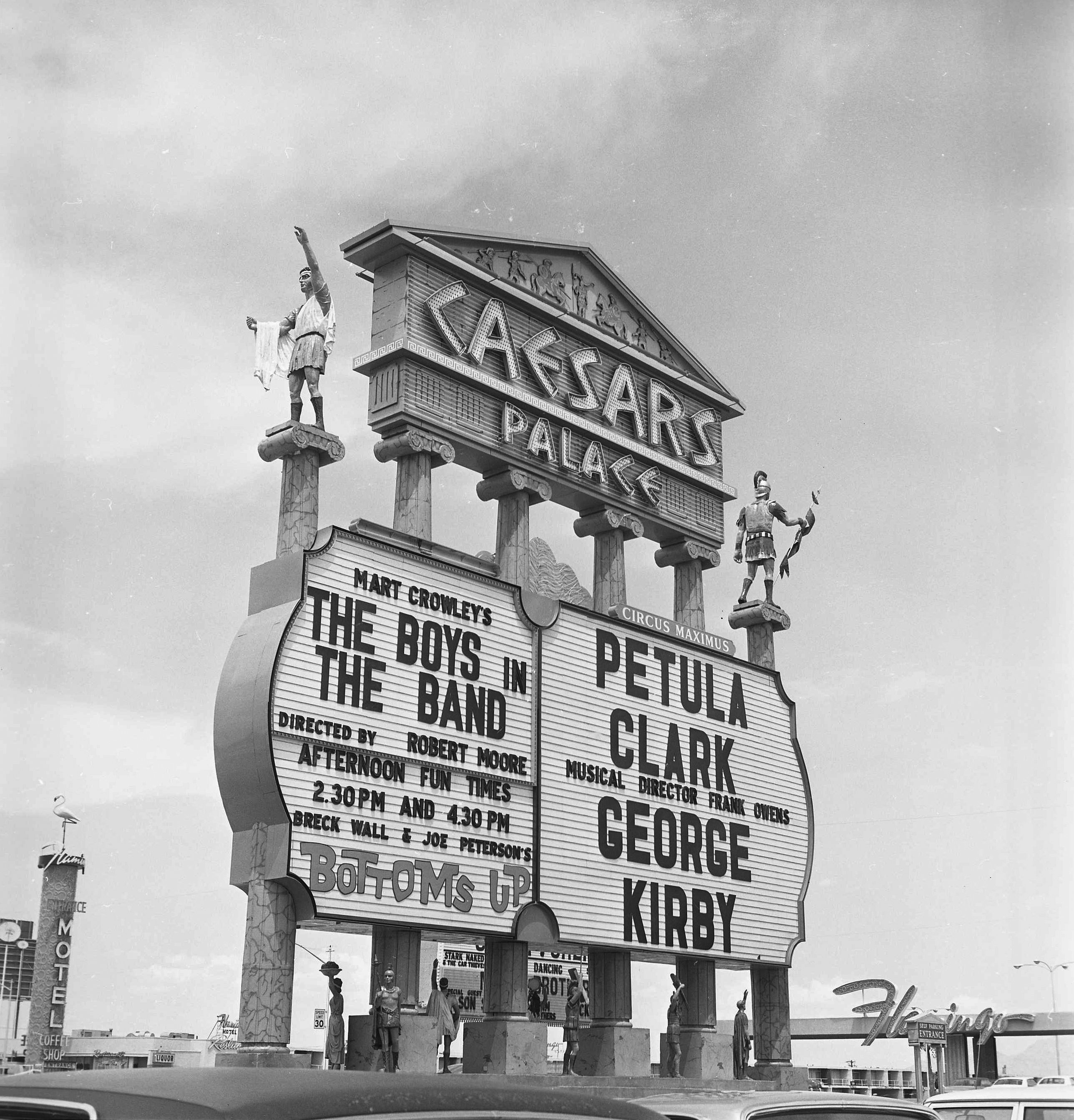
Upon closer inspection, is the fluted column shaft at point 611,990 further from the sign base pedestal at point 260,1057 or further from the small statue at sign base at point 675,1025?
the sign base pedestal at point 260,1057

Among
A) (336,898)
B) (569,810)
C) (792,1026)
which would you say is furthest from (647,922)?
(792,1026)

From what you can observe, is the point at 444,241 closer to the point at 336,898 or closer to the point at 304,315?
the point at 304,315

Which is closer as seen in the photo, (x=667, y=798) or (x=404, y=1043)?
(x=404, y=1043)

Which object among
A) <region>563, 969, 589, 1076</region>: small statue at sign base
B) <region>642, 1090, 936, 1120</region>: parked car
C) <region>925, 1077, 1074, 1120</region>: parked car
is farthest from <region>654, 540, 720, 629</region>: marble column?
<region>642, 1090, 936, 1120</region>: parked car

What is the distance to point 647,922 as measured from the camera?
2314 cm

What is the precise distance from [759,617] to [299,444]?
37.2ft

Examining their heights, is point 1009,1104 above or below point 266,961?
below

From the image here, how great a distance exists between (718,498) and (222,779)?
12.4m

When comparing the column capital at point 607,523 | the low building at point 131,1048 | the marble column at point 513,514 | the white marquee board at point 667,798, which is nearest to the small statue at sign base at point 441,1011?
the white marquee board at point 667,798

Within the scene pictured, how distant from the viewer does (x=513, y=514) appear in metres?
23.2

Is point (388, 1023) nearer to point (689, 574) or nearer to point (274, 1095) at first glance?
point (689, 574)

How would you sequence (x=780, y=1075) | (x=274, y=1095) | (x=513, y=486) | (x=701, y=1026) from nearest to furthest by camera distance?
(x=274, y=1095) → (x=513, y=486) → (x=701, y=1026) → (x=780, y=1075)

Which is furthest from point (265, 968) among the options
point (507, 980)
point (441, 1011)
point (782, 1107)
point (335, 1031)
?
point (782, 1107)

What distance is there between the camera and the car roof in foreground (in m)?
3.04
